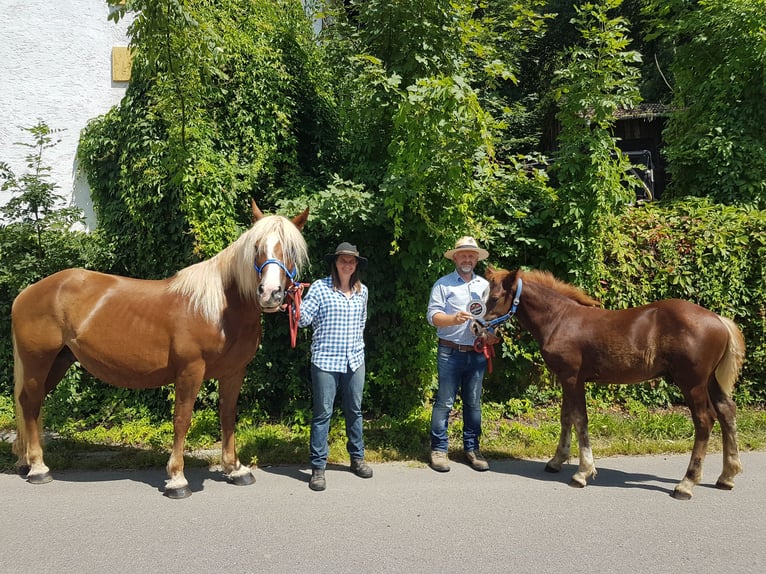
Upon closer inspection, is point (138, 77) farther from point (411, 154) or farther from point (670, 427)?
point (670, 427)

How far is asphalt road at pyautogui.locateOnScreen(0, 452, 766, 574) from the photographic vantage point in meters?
2.82

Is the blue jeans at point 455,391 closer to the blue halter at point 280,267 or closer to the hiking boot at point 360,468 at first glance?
the hiking boot at point 360,468

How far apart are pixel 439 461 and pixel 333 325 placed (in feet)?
5.12

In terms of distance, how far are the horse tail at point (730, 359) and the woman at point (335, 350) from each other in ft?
→ 9.58

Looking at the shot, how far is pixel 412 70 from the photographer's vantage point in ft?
18.2

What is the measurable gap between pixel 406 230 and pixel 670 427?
3552 millimetres

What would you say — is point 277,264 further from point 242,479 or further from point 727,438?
point 727,438

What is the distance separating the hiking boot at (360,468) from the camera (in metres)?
4.26

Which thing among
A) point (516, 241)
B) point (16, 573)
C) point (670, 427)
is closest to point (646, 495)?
point (670, 427)

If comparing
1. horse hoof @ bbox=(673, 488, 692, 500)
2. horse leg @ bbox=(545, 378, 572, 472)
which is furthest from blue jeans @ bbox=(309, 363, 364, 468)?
horse hoof @ bbox=(673, 488, 692, 500)

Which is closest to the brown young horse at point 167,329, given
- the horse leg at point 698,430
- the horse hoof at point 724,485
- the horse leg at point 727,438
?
the horse leg at point 698,430

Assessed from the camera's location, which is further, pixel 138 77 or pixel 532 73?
pixel 532 73

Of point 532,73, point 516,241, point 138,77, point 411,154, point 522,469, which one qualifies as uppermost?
point 532,73

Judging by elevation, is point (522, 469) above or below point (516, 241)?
below
